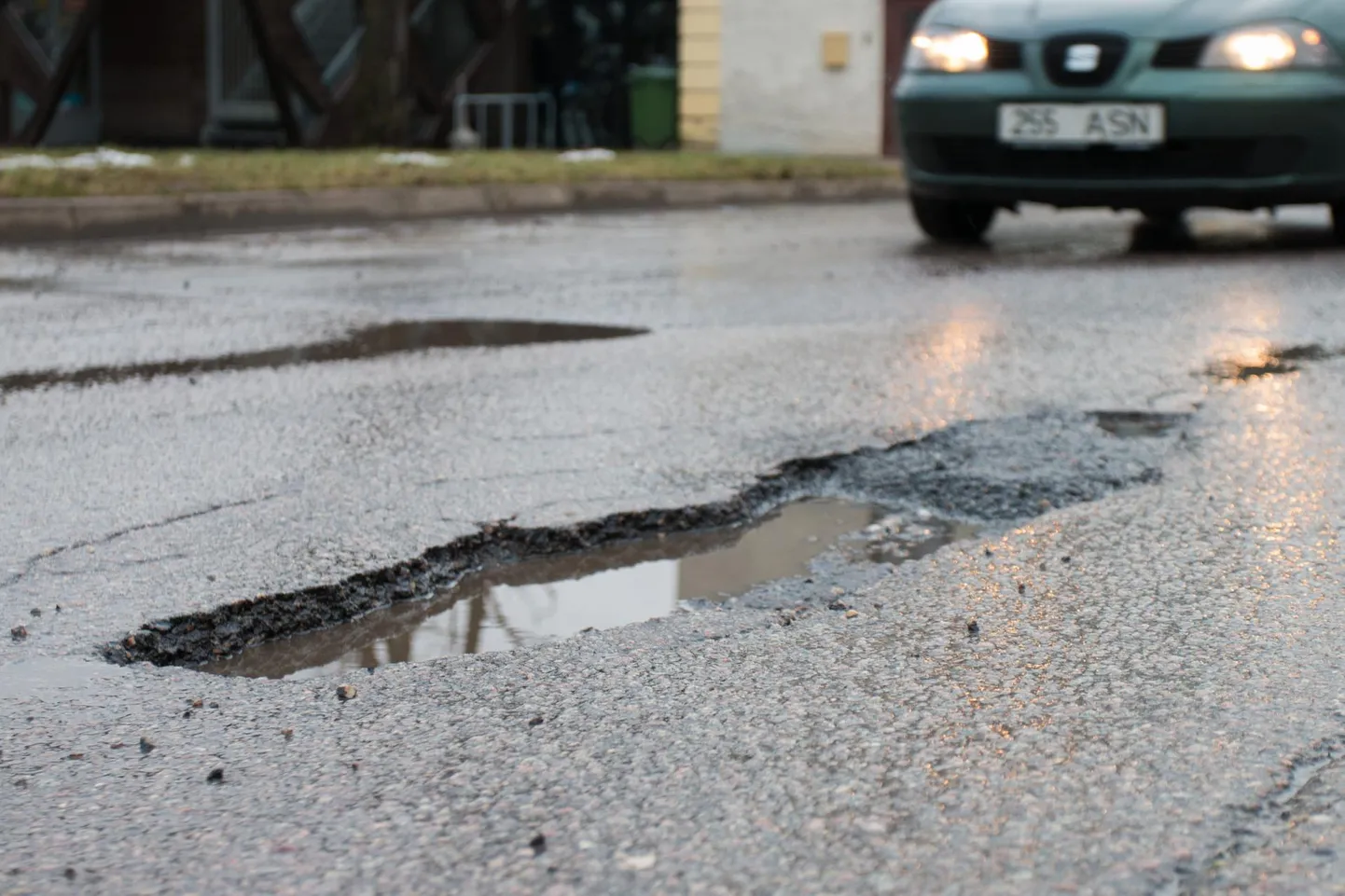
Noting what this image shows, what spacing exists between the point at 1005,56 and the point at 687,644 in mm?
5542

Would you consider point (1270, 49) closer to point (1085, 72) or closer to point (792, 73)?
point (1085, 72)

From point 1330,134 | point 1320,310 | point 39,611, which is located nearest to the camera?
point 39,611

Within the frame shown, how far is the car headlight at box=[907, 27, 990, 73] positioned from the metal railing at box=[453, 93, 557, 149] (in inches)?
414

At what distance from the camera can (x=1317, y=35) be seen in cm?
720

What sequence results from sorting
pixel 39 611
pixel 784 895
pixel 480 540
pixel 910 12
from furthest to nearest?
pixel 910 12
pixel 480 540
pixel 39 611
pixel 784 895

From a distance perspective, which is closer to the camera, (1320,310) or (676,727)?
(676,727)

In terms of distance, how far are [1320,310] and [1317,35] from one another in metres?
1.93

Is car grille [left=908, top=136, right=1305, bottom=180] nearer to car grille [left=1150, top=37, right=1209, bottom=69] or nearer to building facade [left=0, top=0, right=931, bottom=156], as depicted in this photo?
car grille [left=1150, top=37, right=1209, bottom=69]

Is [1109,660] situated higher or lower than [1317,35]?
lower

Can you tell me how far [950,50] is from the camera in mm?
7637

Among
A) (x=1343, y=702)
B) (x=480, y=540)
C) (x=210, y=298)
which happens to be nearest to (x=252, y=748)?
(x=480, y=540)

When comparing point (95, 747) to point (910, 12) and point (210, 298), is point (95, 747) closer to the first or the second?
point (210, 298)

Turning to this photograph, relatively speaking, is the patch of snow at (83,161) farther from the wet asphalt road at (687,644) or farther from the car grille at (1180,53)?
the car grille at (1180,53)

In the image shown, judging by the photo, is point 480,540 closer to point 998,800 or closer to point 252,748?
point 252,748
